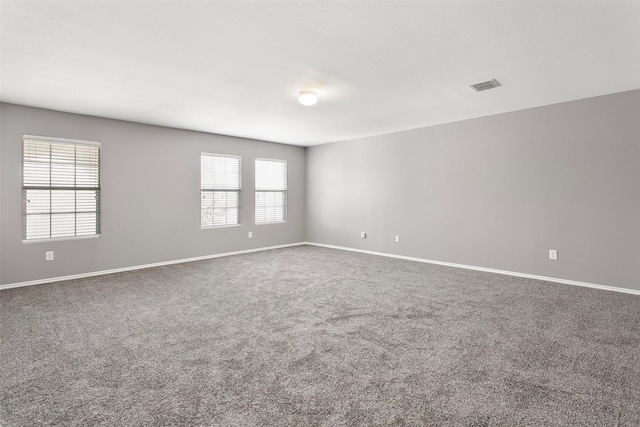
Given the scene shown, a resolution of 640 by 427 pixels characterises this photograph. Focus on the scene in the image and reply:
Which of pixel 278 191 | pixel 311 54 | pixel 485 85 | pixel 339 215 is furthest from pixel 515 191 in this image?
pixel 278 191

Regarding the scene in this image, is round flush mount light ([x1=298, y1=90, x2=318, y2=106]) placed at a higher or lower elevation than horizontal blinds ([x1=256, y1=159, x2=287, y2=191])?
higher

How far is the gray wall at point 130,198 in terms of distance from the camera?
4.18 m

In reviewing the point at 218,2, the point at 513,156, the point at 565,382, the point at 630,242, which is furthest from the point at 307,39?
the point at 630,242

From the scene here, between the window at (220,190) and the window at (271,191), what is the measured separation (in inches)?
19.6

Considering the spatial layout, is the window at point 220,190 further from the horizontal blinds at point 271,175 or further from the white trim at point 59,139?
the white trim at point 59,139

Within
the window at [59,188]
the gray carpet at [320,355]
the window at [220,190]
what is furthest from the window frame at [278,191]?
the gray carpet at [320,355]

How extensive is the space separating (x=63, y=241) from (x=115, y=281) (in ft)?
3.14

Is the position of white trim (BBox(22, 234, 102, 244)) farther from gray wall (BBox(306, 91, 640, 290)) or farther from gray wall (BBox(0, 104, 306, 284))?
gray wall (BBox(306, 91, 640, 290))

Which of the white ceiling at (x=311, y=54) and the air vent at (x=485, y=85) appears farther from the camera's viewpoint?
the air vent at (x=485, y=85)

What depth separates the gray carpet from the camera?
172cm

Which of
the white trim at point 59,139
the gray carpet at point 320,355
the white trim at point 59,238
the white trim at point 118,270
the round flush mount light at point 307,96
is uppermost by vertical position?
the round flush mount light at point 307,96

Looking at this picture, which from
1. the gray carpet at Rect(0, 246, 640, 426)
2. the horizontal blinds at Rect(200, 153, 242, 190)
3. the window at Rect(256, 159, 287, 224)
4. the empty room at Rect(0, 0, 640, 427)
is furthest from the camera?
→ the window at Rect(256, 159, 287, 224)

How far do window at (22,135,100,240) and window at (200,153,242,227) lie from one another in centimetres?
170

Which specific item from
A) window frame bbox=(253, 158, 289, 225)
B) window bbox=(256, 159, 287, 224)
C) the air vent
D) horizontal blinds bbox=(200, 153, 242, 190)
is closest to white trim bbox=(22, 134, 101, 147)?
horizontal blinds bbox=(200, 153, 242, 190)
